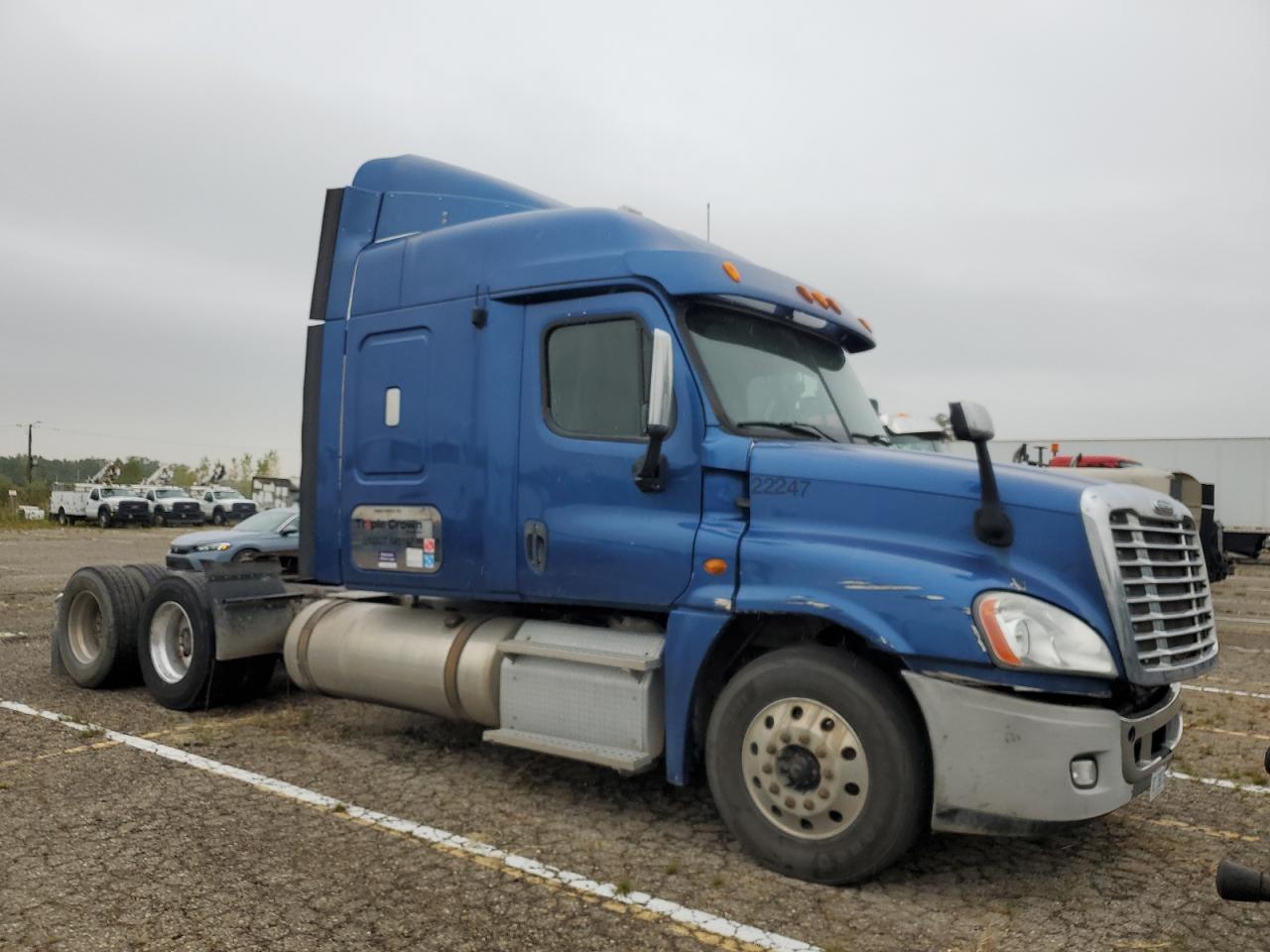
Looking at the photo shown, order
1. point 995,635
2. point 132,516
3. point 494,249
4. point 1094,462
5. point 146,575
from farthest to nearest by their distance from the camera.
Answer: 1. point 132,516
2. point 1094,462
3. point 146,575
4. point 494,249
5. point 995,635

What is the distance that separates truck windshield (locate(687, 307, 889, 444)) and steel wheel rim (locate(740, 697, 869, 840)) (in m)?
1.30

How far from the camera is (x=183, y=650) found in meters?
7.09

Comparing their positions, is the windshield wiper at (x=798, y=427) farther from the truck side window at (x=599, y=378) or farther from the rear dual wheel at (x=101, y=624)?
the rear dual wheel at (x=101, y=624)

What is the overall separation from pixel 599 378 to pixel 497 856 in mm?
2269

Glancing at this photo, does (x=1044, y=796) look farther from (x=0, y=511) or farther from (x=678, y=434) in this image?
(x=0, y=511)

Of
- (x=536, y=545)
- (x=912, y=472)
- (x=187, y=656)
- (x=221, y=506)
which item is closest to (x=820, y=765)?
(x=912, y=472)

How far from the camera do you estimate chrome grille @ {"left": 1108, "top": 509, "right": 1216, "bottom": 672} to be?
3.78 m

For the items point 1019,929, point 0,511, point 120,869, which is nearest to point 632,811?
point 1019,929

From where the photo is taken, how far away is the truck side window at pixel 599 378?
186 inches

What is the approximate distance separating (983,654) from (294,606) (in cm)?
478

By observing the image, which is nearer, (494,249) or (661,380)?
(661,380)

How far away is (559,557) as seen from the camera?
16.2ft

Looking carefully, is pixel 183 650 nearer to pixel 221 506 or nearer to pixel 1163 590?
pixel 1163 590

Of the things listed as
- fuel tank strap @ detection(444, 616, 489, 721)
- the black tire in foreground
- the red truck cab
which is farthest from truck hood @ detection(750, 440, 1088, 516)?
the red truck cab
